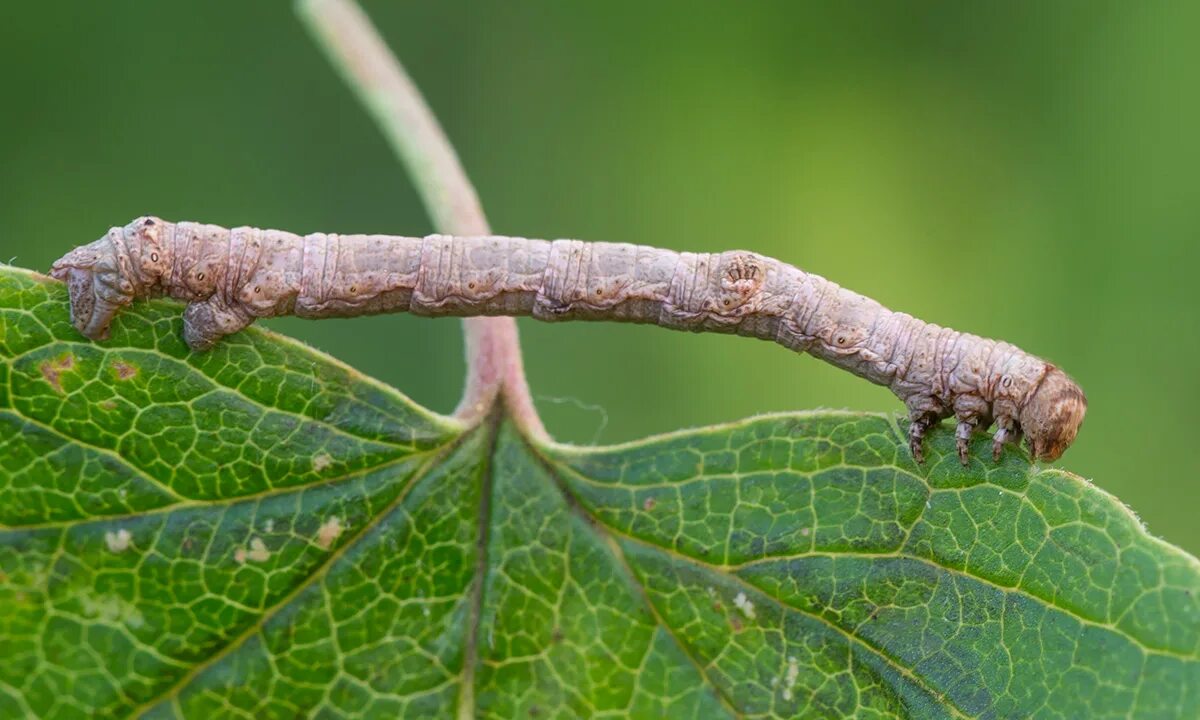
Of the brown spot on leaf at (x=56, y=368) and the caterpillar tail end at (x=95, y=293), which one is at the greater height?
the caterpillar tail end at (x=95, y=293)

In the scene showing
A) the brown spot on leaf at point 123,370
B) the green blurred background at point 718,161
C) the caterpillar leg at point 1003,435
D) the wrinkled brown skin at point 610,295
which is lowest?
the brown spot on leaf at point 123,370

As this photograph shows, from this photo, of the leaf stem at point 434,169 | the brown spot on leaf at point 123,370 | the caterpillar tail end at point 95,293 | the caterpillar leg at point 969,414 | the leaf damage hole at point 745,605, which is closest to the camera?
the caterpillar tail end at point 95,293

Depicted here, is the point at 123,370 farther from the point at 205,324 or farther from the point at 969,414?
the point at 969,414

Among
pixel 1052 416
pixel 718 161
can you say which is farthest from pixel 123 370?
pixel 718 161

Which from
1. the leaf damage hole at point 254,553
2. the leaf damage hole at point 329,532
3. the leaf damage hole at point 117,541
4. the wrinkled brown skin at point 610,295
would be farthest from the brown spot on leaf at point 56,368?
the leaf damage hole at point 329,532

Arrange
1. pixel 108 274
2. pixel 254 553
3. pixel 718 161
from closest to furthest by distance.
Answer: pixel 108 274
pixel 254 553
pixel 718 161

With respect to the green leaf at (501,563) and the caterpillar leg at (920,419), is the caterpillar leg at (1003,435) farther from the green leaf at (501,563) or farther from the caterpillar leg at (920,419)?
the caterpillar leg at (920,419)
